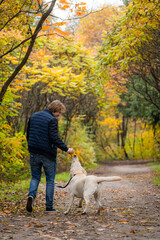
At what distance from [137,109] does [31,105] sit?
11.8 meters

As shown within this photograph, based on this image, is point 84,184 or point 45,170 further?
point 45,170

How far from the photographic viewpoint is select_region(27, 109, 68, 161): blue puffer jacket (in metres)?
4.81

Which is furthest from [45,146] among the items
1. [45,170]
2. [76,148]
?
[76,148]

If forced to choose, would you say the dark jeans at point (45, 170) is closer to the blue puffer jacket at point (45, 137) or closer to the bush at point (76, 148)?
the blue puffer jacket at point (45, 137)

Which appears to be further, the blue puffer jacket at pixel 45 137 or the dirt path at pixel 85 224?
the blue puffer jacket at pixel 45 137

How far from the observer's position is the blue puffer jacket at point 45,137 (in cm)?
481

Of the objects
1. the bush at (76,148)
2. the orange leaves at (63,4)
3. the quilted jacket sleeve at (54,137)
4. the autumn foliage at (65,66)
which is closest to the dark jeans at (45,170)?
the quilted jacket sleeve at (54,137)

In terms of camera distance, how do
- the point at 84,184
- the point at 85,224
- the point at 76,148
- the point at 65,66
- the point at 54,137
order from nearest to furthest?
the point at 85,224 → the point at 84,184 → the point at 54,137 → the point at 65,66 → the point at 76,148

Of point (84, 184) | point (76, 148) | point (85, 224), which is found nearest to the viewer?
point (85, 224)

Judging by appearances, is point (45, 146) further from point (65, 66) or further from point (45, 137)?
point (65, 66)

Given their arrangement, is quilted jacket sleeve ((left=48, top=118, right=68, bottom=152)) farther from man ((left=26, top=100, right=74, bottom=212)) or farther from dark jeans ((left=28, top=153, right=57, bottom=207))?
dark jeans ((left=28, top=153, right=57, bottom=207))

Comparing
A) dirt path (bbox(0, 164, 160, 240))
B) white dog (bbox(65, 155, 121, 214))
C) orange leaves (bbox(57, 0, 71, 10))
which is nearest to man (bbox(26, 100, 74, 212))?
white dog (bbox(65, 155, 121, 214))

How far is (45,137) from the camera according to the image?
484cm

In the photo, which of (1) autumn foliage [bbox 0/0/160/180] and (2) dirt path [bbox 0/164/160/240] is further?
(1) autumn foliage [bbox 0/0/160/180]
